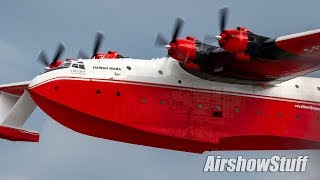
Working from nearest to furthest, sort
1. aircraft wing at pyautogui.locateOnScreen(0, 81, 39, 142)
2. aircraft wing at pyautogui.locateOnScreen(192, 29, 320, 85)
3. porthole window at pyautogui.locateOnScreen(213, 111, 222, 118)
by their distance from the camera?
aircraft wing at pyautogui.locateOnScreen(192, 29, 320, 85)
porthole window at pyautogui.locateOnScreen(213, 111, 222, 118)
aircraft wing at pyautogui.locateOnScreen(0, 81, 39, 142)

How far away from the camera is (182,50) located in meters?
24.9

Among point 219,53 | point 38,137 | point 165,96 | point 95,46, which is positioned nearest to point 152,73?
point 165,96

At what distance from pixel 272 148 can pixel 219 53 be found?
17.8ft

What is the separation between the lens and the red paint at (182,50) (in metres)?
24.9

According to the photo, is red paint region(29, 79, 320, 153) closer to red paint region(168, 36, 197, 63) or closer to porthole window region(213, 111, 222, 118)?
porthole window region(213, 111, 222, 118)

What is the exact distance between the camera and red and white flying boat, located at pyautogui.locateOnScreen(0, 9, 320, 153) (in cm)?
2486

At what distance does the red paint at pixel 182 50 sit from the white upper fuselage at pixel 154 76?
4.71 ft

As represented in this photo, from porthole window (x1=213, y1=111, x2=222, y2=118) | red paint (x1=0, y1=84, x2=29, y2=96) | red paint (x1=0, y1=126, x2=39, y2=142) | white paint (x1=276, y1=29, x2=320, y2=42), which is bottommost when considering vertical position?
red paint (x1=0, y1=126, x2=39, y2=142)

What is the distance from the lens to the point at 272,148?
28.3 meters

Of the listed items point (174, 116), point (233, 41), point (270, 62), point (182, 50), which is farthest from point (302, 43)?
point (174, 116)

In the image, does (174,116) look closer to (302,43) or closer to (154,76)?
(154,76)

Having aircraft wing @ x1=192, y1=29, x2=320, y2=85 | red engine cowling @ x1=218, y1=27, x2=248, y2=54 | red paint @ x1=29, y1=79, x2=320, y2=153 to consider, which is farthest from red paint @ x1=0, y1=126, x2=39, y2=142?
red engine cowling @ x1=218, y1=27, x2=248, y2=54

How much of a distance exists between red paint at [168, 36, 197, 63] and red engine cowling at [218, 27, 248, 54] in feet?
3.93

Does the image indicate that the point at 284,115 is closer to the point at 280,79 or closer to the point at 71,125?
the point at 280,79
